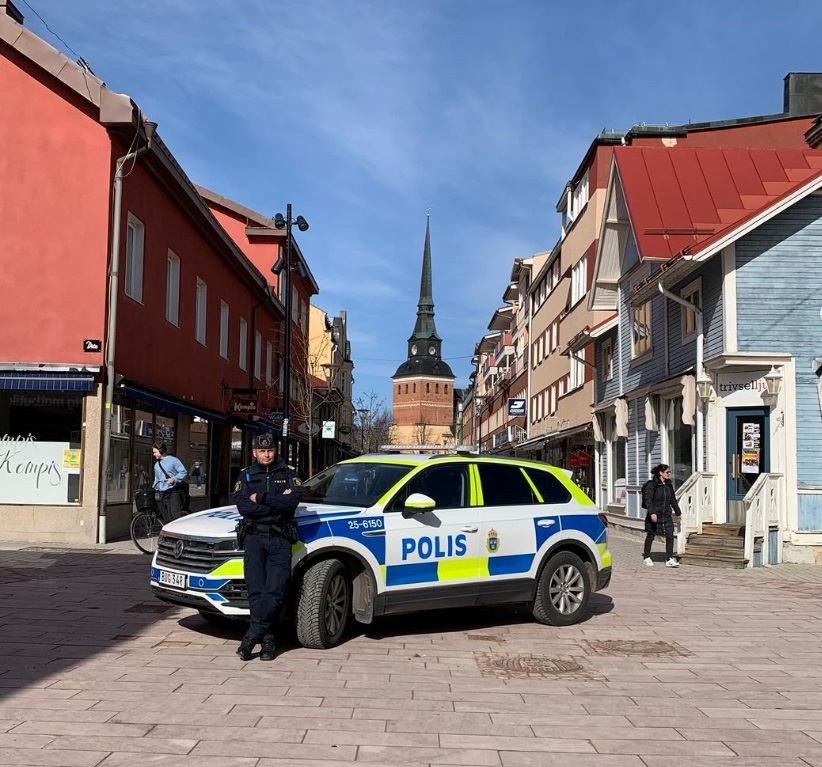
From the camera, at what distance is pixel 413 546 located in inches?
327

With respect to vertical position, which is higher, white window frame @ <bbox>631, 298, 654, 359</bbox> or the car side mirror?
white window frame @ <bbox>631, 298, 654, 359</bbox>

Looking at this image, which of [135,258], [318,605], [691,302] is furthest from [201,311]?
[318,605]

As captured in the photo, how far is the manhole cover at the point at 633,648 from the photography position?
815cm

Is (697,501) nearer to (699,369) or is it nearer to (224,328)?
(699,369)

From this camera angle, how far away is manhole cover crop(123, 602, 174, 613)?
952 centimetres

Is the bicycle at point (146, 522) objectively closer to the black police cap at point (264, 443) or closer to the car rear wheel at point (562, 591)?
the car rear wheel at point (562, 591)

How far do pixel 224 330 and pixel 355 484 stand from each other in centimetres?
1899

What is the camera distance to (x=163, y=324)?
1984cm

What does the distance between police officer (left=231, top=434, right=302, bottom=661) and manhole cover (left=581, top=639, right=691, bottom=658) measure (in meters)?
2.91

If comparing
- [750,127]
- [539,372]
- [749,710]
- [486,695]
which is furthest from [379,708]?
[539,372]

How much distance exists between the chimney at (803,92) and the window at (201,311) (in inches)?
835

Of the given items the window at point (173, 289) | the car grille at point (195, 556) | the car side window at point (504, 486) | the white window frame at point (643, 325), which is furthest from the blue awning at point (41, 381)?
the white window frame at point (643, 325)

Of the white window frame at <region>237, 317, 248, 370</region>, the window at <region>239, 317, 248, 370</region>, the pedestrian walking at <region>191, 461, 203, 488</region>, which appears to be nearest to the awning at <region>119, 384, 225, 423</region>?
the pedestrian walking at <region>191, 461, 203, 488</region>

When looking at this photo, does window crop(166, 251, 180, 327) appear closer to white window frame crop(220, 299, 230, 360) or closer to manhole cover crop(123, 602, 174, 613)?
white window frame crop(220, 299, 230, 360)
